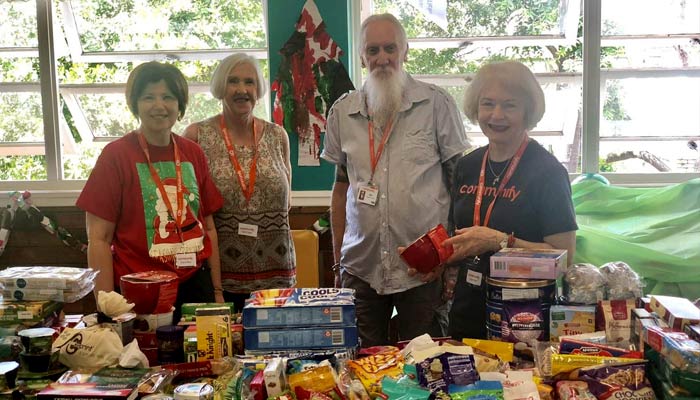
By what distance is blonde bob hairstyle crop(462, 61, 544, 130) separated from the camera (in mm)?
2029

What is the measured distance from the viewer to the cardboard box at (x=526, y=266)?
158cm

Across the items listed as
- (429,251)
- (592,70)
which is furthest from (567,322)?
(592,70)

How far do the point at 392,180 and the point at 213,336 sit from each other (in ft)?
3.67

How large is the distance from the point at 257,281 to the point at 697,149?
2.97m

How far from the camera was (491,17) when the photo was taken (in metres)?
3.88

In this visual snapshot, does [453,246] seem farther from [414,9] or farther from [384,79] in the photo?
[414,9]

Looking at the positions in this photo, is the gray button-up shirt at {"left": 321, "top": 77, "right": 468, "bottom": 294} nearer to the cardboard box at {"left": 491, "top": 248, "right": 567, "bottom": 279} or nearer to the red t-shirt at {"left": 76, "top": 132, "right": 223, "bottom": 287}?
the red t-shirt at {"left": 76, "top": 132, "right": 223, "bottom": 287}

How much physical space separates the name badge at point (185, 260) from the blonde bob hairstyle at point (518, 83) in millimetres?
1122

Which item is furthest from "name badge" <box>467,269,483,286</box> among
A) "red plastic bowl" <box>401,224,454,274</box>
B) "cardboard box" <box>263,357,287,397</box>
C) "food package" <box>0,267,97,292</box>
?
"food package" <box>0,267,97,292</box>

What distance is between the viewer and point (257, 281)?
2.63 meters

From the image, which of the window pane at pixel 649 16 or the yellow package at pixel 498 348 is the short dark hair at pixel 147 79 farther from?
the window pane at pixel 649 16

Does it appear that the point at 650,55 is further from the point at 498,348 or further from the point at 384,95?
the point at 498,348

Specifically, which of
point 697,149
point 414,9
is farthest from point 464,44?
point 697,149

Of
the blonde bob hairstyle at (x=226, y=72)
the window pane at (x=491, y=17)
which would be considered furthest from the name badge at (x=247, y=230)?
the window pane at (x=491, y=17)
